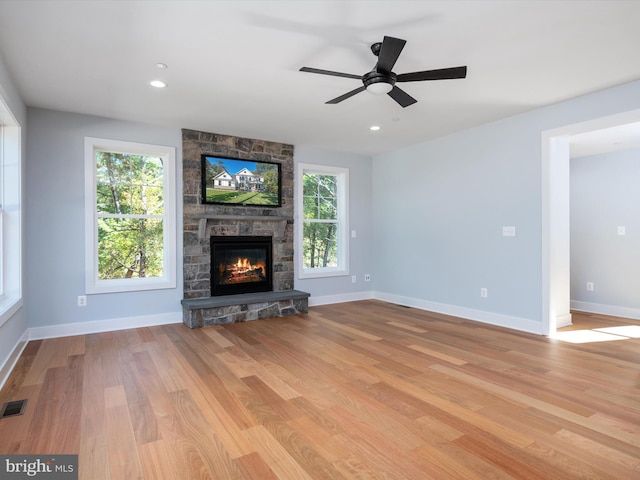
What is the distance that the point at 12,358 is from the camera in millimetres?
3107

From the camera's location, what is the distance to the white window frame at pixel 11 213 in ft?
11.0

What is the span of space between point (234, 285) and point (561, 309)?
4.26m

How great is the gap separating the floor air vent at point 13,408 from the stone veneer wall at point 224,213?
2.44 m

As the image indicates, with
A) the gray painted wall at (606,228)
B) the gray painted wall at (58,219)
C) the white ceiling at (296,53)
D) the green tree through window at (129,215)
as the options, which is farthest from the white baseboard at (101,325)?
the gray painted wall at (606,228)

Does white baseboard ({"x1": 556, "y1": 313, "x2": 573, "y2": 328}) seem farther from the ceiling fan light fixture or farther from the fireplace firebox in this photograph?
the fireplace firebox

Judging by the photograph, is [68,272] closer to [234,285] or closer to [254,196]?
[234,285]

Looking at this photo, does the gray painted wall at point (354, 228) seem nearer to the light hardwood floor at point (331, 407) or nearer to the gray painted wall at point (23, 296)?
the light hardwood floor at point (331, 407)

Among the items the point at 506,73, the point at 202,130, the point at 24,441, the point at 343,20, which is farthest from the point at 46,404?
the point at 506,73

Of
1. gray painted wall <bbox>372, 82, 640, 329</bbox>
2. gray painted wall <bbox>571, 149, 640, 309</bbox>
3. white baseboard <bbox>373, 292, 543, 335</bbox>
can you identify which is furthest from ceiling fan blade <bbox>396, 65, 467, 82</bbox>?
gray painted wall <bbox>571, 149, 640, 309</bbox>

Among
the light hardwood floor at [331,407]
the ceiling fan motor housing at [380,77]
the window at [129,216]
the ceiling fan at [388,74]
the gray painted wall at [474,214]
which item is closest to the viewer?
the light hardwood floor at [331,407]

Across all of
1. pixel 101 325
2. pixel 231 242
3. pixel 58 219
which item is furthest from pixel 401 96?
pixel 101 325

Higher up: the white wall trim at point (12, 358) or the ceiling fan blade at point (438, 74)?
the ceiling fan blade at point (438, 74)

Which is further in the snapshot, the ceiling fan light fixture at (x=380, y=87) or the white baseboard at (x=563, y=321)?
the white baseboard at (x=563, y=321)

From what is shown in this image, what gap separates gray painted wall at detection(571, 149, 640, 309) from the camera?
197 inches
